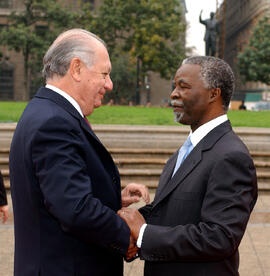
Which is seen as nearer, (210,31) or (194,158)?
(194,158)

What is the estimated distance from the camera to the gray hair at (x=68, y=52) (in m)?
2.30

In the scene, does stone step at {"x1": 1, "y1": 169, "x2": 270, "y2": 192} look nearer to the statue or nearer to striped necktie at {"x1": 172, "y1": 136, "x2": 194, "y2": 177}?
striped necktie at {"x1": 172, "y1": 136, "x2": 194, "y2": 177}

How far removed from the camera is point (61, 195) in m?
2.09

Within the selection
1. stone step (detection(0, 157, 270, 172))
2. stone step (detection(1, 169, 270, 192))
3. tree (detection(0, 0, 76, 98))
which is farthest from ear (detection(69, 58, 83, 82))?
tree (detection(0, 0, 76, 98))

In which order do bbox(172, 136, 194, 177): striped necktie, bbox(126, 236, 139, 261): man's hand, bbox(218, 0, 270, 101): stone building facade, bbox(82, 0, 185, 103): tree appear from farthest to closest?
bbox(218, 0, 270, 101): stone building facade < bbox(82, 0, 185, 103): tree < bbox(172, 136, 194, 177): striped necktie < bbox(126, 236, 139, 261): man's hand

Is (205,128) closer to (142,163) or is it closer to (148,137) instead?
(142,163)

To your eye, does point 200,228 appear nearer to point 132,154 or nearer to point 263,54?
point 132,154

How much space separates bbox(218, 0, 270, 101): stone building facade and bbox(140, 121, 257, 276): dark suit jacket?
5189cm

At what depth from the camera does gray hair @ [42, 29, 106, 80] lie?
7.55ft

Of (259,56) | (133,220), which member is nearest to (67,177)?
(133,220)

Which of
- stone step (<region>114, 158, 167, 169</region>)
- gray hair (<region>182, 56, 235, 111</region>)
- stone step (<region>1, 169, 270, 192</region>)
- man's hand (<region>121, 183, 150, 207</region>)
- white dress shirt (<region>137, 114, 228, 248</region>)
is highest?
gray hair (<region>182, 56, 235, 111</region>)

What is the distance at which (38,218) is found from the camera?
226 cm

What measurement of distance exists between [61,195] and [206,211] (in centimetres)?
69

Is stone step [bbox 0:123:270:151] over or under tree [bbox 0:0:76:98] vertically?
under
